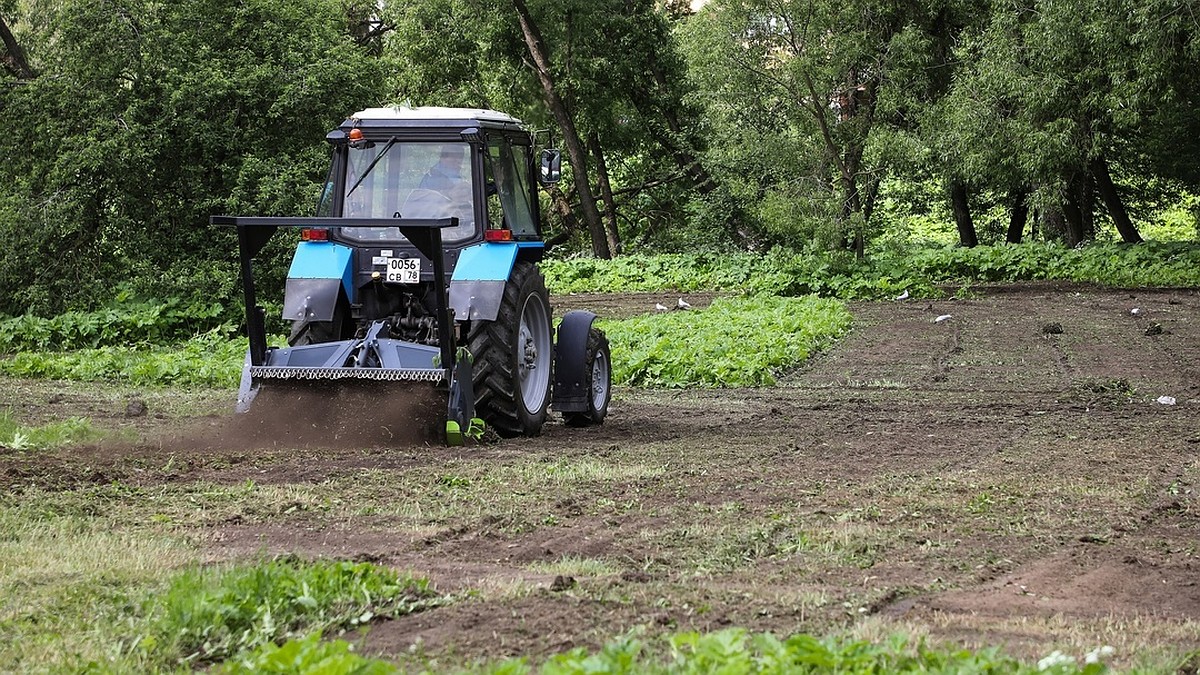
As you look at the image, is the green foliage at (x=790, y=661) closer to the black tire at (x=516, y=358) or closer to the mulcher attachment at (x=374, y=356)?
the mulcher attachment at (x=374, y=356)

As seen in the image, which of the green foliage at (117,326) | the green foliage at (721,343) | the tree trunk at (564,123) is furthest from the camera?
the tree trunk at (564,123)

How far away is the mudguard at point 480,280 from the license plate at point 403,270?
312mm

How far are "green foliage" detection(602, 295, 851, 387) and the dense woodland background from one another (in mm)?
2268

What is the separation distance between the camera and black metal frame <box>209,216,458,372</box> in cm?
930

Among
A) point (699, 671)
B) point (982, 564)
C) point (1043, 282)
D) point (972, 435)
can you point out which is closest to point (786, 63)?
point (1043, 282)

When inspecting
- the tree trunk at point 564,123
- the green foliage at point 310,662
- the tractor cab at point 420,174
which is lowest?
the green foliage at point 310,662

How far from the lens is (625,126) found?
35.1 m

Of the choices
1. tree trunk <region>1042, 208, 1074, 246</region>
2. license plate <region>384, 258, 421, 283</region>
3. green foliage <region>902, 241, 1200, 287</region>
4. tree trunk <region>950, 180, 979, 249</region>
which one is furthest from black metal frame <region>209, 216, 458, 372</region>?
tree trunk <region>1042, 208, 1074, 246</region>

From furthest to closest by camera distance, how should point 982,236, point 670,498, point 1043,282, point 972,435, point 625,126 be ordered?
point 982,236
point 625,126
point 1043,282
point 972,435
point 670,498

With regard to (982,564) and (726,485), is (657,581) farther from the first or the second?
(726,485)

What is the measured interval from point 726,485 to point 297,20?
1551 centimetres

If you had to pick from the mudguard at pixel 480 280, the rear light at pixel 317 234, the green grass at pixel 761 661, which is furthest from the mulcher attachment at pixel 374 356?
the green grass at pixel 761 661

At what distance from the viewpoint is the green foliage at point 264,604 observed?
4289 millimetres

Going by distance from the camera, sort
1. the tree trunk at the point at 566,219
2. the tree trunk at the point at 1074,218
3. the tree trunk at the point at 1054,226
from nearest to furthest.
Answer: the tree trunk at the point at 1074,218, the tree trunk at the point at 1054,226, the tree trunk at the point at 566,219
